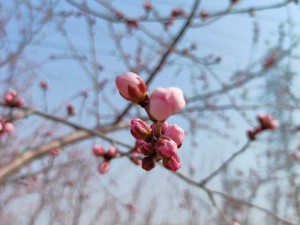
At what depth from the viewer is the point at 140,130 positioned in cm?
65

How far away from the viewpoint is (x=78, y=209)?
5.70m

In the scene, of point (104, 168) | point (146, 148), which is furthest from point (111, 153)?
point (146, 148)

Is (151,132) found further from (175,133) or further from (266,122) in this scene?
(266,122)

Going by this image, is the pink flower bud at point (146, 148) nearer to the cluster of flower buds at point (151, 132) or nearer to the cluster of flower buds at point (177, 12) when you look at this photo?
the cluster of flower buds at point (151, 132)

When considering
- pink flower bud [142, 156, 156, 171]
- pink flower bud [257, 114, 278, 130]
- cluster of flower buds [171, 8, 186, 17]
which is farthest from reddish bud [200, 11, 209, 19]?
pink flower bud [142, 156, 156, 171]

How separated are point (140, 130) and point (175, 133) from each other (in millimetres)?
63

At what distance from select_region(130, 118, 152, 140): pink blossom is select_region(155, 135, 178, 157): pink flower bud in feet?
0.12

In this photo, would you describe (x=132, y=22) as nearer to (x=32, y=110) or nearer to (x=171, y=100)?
(x=32, y=110)

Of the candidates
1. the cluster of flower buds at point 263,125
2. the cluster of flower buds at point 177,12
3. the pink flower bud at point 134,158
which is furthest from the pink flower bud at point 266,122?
the cluster of flower buds at point 177,12

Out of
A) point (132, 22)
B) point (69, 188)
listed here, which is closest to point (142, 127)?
point (132, 22)

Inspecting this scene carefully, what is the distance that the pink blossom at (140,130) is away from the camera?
655 millimetres

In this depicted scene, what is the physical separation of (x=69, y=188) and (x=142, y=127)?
17.4 ft

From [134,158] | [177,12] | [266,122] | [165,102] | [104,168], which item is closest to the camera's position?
[165,102]

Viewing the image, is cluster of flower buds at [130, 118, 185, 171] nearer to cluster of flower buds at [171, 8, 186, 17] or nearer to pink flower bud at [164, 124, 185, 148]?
pink flower bud at [164, 124, 185, 148]
